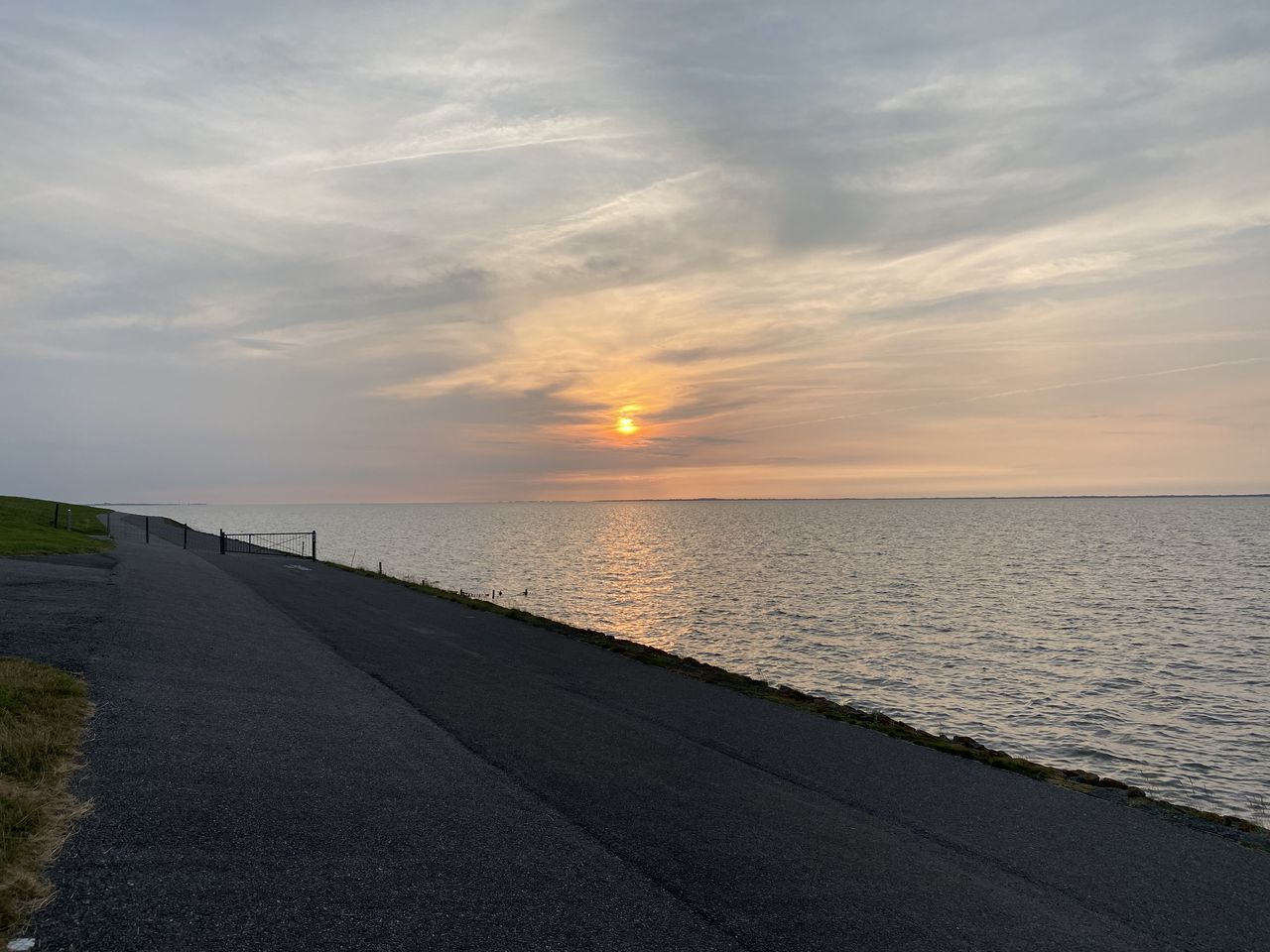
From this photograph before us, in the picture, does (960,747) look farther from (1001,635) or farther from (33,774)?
(1001,635)

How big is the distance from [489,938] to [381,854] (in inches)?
70.0

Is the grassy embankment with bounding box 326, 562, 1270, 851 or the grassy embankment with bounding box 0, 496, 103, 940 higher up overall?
the grassy embankment with bounding box 0, 496, 103, 940

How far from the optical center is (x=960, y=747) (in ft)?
46.9

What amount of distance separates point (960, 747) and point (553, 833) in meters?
9.34

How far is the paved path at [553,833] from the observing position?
630cm

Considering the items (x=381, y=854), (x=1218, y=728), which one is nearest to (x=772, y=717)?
(x=381, y=854)

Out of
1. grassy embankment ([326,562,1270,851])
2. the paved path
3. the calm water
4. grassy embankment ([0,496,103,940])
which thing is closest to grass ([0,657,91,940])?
grassy embankment ([0,496,103,940])

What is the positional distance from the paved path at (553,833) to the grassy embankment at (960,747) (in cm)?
67

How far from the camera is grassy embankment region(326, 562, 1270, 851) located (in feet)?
35.4

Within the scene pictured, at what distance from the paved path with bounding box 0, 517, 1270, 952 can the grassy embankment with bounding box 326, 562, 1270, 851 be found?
668mm

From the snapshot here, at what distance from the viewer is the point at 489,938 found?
602 cm

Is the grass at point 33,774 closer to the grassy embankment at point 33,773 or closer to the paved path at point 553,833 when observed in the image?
the grassy embankment at point 33,773

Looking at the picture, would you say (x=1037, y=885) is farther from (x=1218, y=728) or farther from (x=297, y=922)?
(x=1218, y=728)

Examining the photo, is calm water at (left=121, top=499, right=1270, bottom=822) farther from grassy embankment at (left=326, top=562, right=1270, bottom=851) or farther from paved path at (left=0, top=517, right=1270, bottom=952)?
paved path at (left=0, top=517, right=1270, bottom=952)
